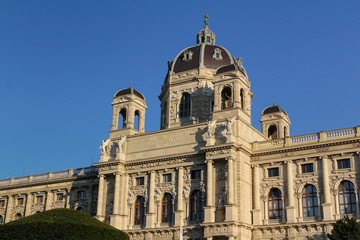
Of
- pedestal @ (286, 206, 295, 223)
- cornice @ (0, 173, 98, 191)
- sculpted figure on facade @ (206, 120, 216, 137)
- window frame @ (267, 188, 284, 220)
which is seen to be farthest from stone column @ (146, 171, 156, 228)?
pedestal @ (286, 206, 295, 223)

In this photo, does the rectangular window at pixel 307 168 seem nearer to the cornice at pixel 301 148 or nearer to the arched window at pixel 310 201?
the arched window at pixel 310 201

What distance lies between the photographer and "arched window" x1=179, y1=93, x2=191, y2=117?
199 ft

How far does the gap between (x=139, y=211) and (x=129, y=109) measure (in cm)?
1180

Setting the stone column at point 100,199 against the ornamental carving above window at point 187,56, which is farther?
the ornamental carving above window at point 187,56

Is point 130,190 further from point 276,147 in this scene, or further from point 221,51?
point 221,51

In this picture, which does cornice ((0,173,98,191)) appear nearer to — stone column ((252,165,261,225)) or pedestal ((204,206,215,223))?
pedestal ((204,206,215,223))

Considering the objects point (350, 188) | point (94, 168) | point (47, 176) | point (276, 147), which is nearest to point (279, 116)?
point (276, 147)

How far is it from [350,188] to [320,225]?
4.24 meters

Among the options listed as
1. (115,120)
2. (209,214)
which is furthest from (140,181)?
(209,214)

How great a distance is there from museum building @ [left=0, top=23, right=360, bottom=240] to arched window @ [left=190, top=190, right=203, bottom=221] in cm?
10

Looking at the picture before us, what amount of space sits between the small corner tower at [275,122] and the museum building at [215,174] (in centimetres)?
12

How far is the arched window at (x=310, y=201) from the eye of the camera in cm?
4534

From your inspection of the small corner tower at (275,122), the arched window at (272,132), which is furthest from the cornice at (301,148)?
the arched window at (272,132)

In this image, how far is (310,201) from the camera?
45719mm
